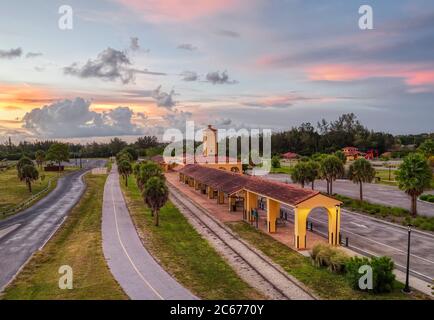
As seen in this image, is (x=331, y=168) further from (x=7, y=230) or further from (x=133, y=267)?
(x=7, y=230)

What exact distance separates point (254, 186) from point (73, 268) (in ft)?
57.7

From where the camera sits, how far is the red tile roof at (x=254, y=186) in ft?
94.1

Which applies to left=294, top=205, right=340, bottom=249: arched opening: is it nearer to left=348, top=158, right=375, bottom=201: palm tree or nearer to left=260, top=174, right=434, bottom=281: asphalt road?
left=260, top=174, right=434, bottom=281: asphalt road

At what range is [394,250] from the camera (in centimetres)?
2703

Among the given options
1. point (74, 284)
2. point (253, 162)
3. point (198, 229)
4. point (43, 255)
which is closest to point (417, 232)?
point (198, 229)

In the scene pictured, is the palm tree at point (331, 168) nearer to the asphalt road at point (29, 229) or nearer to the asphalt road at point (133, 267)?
the asphalt road at point (133, 267)

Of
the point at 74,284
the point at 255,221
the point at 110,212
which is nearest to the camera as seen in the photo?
the point at 74,284

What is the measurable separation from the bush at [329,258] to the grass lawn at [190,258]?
16.5ft

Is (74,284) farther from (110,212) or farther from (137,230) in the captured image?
(110,212)

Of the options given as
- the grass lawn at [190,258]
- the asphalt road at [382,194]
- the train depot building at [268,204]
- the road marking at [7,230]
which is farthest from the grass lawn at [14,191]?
the asphalt road at [382,194]

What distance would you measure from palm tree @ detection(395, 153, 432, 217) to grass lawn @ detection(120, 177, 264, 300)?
20780 mm

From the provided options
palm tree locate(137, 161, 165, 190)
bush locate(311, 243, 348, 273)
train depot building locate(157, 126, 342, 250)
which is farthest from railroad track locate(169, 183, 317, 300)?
palm tree locate(137, 161, 165, 190)
